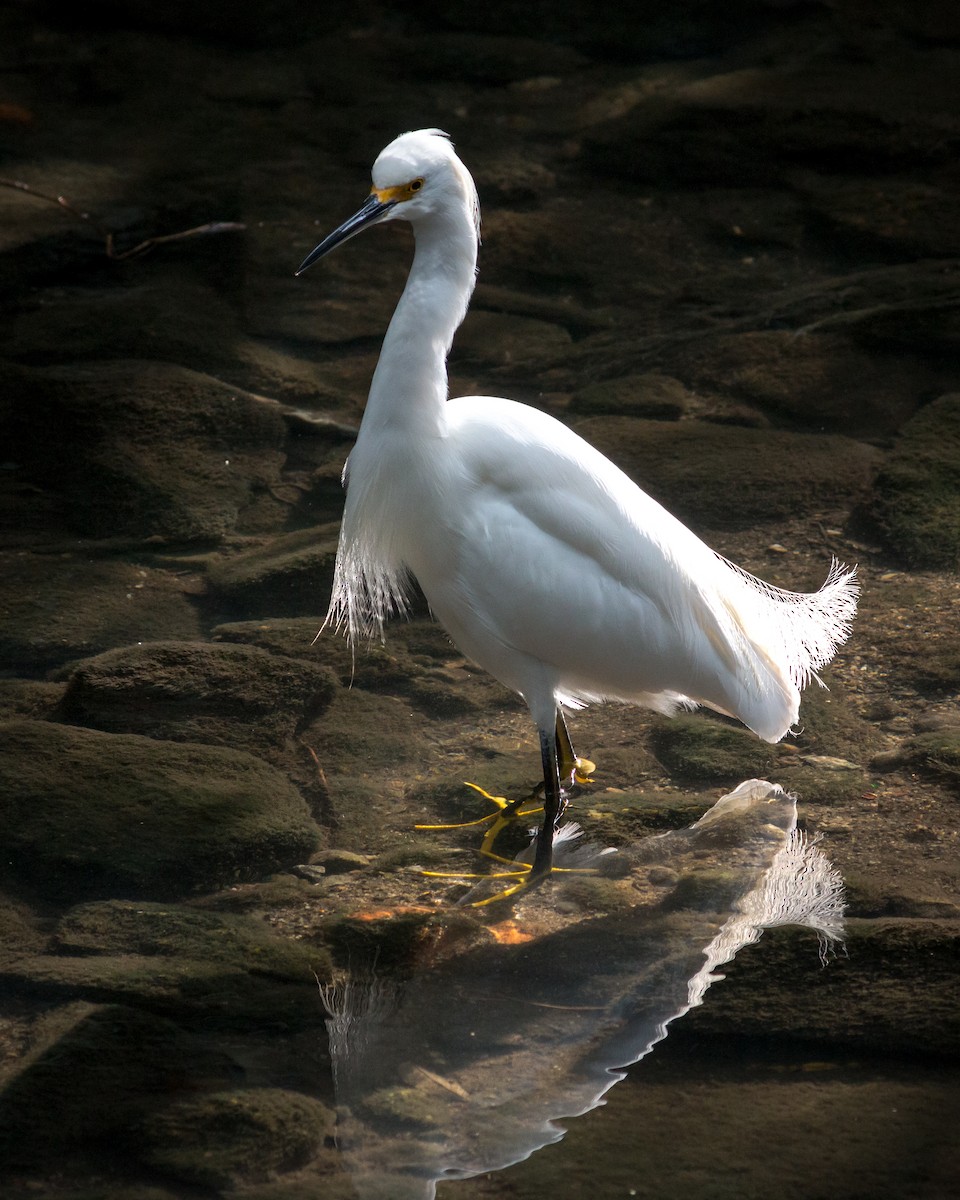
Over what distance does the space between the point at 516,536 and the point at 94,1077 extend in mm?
1587

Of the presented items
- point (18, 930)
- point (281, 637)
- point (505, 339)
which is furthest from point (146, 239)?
point (18, 930)

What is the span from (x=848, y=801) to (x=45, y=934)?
2.06 meters

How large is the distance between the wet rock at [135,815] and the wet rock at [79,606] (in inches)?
25.1

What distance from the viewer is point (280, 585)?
4.46 meters

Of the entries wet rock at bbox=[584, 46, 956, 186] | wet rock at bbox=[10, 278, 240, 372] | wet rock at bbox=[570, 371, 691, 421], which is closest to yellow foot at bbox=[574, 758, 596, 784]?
wet rock at bbox=[570, 371, 691, 421]

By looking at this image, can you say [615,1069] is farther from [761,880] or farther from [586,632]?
[586,632]

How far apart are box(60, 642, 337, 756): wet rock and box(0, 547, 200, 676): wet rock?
14.0 inches

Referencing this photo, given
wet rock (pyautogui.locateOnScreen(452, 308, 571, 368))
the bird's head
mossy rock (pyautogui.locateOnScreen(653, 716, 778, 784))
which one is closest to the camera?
the bird's head

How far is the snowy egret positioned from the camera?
3227 mm

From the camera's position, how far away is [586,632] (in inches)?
133

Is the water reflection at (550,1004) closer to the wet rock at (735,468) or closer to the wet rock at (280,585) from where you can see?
the wet rock at (280,585)

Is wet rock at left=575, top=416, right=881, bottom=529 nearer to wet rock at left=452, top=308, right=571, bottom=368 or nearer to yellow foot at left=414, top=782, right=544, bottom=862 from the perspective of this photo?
wet rock at left=452, top=308, right=571, bottom=368

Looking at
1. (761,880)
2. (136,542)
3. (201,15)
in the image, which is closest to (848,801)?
(761,880)

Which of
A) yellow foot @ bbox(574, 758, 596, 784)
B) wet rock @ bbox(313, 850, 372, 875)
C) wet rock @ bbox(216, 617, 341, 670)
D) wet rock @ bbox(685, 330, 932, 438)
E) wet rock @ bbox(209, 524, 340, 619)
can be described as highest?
wet rock @ bbox(685, 330, 932, 438)
